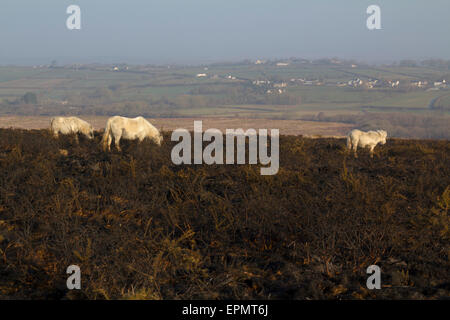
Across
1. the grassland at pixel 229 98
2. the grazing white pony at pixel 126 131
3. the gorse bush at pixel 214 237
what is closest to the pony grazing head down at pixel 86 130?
the grazing white pony at pixel 126 131

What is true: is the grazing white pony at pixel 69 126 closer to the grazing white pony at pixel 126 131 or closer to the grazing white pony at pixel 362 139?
the grazing white pony at pixel 126 131

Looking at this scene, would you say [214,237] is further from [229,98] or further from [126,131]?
[229,98]

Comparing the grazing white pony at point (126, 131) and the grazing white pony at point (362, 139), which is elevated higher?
the grazing white pony at point (126, 131)

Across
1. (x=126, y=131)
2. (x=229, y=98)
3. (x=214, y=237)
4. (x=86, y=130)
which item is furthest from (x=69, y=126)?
(x=229, y=98)

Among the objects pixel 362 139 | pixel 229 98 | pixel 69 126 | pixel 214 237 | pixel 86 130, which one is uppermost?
pixel 229 98

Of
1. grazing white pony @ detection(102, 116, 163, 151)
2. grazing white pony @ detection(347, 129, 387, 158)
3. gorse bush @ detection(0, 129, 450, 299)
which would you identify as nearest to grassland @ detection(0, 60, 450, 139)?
grazing white pony @ detection(347, 129, 387, 158)
